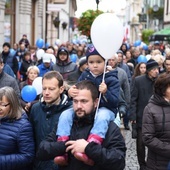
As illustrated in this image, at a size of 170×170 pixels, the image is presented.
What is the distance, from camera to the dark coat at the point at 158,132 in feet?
16.3

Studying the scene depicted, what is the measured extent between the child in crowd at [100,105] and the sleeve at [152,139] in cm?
59

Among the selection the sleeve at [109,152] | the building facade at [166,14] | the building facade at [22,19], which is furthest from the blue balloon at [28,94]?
the building facade at [166,14]

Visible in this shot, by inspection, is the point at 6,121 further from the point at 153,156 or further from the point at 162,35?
the point at 162,35

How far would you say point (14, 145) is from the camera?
173 inches

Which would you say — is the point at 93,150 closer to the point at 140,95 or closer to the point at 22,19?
the point at 140,95

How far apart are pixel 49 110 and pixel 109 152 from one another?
111 cm

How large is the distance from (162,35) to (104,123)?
3170 centimetres

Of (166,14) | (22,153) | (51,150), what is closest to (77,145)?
(51,150)

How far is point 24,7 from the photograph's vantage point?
27.8m

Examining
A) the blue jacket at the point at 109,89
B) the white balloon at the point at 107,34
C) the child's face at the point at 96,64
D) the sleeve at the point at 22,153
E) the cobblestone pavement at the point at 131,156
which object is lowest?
the cobblestone pavement at the point at 131,156

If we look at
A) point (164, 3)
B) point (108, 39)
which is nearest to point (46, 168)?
point (108, 39)

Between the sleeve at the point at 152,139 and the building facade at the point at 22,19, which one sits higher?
the building facade at the point at 22,19

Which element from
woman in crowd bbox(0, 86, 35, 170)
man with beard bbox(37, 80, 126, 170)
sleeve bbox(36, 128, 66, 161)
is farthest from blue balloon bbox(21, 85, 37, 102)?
sleeve bbox(36, 128, 66, 161)

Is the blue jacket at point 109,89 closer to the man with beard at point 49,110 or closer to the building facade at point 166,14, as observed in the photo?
the man with beard at point 49,110
